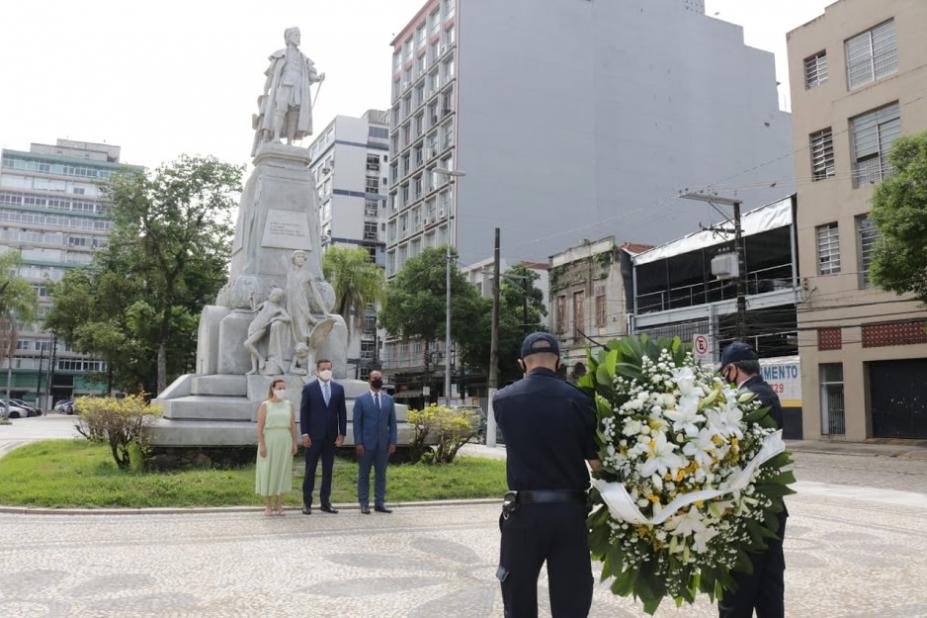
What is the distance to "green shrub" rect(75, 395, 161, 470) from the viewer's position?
1131cm

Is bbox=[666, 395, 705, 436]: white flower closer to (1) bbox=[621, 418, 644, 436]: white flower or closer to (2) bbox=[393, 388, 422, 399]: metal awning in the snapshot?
(1) bbox=[621, 418, 644, 436]: white flower

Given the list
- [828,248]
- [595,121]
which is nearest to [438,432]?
[828,248]

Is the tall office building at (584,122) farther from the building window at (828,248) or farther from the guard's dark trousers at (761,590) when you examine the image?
the guard's dark trousers at (761,590)

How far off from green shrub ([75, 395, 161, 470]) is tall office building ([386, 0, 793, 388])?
39.5 m

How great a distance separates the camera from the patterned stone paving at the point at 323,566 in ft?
16.7

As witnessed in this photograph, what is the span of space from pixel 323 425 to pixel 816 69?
25776 millimetres

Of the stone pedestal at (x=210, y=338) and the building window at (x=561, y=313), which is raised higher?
the building window at (x=561, y=313)

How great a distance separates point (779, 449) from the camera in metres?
3.64

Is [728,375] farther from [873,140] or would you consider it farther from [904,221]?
[873,140]

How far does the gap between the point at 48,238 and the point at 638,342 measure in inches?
3999

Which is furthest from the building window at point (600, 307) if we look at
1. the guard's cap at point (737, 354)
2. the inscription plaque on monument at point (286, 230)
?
the guard's cap at point (737, 354)

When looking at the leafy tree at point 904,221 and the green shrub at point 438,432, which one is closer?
the green shrub at point 438,432

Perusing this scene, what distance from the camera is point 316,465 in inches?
368

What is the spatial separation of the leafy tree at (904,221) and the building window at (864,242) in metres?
6.45
